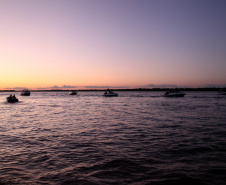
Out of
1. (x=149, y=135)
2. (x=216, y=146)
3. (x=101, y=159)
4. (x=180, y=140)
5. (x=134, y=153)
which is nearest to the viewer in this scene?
(x=101, y=159)

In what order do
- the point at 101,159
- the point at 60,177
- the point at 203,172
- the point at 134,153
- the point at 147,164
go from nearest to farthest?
the point at 60,177, the point at 203,172, the point at 147,164, the point at 101,159, the point at 134,153

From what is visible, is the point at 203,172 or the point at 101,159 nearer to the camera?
the point at 203,172

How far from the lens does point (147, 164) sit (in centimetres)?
719

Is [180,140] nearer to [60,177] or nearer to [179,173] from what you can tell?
[179,173]

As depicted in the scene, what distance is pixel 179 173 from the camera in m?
6.39

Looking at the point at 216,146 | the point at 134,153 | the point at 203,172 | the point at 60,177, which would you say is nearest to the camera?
the point at 60,177

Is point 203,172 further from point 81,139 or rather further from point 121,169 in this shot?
point 81,139

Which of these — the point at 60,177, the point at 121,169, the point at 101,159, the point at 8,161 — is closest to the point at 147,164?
the point at 121,169

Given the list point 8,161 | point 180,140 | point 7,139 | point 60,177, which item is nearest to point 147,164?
point 60,177

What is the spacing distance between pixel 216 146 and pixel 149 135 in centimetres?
395

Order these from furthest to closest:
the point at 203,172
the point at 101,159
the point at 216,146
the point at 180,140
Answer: the point at 180,140 → the point at 216,146 → the point at 101,159 → the point at 203,172

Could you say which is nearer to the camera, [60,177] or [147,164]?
[60,177]

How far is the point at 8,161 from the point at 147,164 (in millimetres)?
5572

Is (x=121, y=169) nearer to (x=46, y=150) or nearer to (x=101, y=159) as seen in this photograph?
(x=101, y=159)
